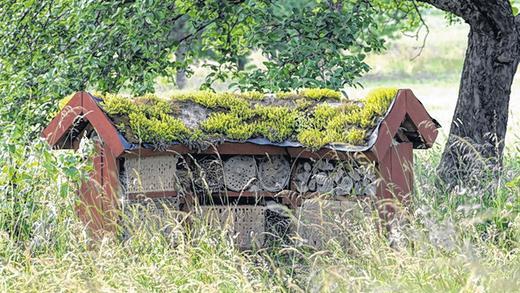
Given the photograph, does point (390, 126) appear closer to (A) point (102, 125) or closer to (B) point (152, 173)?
(B) point (152, 173)

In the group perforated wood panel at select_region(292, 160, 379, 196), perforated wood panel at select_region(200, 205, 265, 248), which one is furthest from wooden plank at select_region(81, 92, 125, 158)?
perforated wood panel at select_region(292, 160, 379, 196)

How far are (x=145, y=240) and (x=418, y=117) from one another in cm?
208

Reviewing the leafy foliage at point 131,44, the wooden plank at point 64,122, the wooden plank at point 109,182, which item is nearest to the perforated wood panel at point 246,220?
the wooden plank at point 109,182

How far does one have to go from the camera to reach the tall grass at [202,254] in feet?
14.7

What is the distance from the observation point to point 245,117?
6570 mm

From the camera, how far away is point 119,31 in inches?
326

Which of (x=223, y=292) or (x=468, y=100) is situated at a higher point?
(x=468, y=100)

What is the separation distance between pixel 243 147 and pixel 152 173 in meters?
0.63

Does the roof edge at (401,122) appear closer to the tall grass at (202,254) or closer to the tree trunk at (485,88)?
the tall grass at (202,254)

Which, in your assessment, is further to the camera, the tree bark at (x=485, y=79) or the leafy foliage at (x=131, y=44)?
the leafy foliage at (x=131, y=44)

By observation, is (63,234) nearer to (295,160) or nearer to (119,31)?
(295,160)

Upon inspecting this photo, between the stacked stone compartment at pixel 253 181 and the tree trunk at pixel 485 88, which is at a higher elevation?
the tree trunk at pixel 485 88

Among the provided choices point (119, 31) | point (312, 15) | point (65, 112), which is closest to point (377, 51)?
point (312, 15)

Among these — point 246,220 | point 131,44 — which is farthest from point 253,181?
point 131,44
